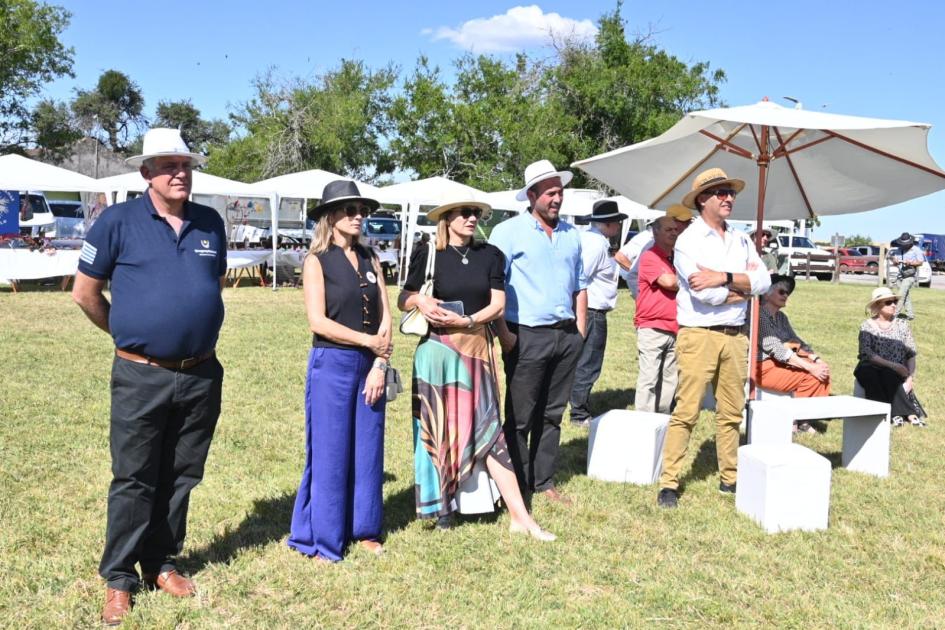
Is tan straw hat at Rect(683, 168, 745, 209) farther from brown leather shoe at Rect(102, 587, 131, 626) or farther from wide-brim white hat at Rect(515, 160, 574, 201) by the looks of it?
brown leather shoe at Rect(102, 587, 131, 626)

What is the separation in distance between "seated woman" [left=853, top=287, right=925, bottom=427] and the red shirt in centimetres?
213

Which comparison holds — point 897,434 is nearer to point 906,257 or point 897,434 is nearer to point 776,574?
point 776,574

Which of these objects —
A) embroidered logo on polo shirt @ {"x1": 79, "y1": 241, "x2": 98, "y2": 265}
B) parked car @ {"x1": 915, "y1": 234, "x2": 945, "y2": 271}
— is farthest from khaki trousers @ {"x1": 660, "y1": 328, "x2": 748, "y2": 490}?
parked car @ {"x1": 915, "y1": 234, "x2": 945, "y2": 271}

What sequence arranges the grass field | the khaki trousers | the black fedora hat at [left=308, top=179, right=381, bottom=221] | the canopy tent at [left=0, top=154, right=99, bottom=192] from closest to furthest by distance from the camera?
1. the grass field
2. the black fedora hat at [left=308, top=179, right=381, bottom=221]
3. the khaki trousers
4. the canopy tent at [left=0, top=154, right=99, bottom=192]

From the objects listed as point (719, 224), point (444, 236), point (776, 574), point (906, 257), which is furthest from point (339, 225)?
point (906, 257)

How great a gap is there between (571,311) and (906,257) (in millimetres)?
12765

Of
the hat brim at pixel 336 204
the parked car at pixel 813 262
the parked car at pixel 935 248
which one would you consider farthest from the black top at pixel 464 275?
the parked car at pixel 935 248

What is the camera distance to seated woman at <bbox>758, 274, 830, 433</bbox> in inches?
285

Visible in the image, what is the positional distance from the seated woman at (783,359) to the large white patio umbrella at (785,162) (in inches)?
33.4

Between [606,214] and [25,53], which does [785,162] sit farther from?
[25,53]

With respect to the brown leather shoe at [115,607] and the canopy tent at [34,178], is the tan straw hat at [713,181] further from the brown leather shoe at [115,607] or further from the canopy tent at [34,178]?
the canopy tent at [34,178]

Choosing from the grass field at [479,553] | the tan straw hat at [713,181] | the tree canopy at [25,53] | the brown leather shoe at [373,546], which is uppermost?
the tree canopy at [25,53]

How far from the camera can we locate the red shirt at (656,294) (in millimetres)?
6680

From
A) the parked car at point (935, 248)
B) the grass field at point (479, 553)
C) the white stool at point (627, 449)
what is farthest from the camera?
the parked car at point (935, 248)
